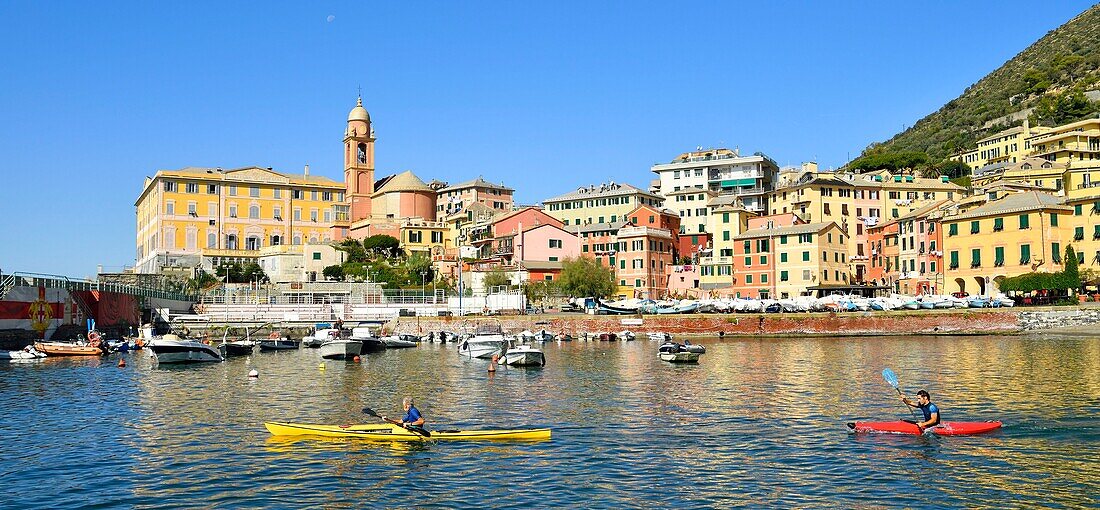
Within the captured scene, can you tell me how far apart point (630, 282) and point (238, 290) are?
139 feet

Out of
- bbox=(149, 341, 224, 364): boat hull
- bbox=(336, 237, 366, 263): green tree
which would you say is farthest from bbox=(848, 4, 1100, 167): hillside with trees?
bbox=(149, 341, 224, 364): boat hull

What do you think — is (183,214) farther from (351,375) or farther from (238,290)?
(351,375)

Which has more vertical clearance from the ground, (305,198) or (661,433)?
(305,198)

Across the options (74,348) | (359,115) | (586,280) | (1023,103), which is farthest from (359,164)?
(1023,103)

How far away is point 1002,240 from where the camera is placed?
80.9 m

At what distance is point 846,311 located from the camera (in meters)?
78.6

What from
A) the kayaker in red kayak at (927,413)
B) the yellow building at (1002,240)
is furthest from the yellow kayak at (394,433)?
the yellow building at (1002,240)

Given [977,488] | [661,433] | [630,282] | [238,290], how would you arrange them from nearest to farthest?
[977,488] → [661,433] → [238,290] → [630,282]

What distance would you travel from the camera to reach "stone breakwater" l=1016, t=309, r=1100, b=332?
71.5 m

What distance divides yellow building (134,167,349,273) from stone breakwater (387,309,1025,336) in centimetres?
5437

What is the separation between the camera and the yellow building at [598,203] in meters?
121

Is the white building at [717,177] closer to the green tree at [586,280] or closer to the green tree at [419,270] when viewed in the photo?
the green tree at [586,280]

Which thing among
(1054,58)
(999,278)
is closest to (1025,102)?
(1054,58)

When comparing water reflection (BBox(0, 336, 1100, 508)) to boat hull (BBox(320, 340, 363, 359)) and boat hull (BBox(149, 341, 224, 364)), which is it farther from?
boat hull (BBox(320, 340, 363, 359))
